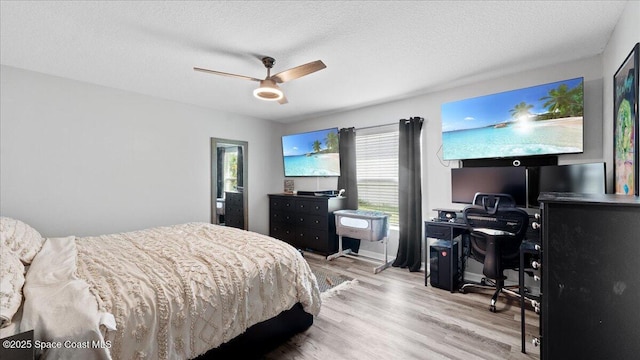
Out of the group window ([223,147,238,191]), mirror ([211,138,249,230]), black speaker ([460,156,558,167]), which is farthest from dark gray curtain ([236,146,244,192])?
black speaker ([460,156,558,167])

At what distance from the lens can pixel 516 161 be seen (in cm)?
294

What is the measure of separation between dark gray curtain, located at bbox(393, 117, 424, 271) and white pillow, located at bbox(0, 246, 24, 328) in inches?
145

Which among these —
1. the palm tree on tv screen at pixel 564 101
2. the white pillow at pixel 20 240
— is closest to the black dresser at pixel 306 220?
the palm tree on tv screen at pixel 564 101

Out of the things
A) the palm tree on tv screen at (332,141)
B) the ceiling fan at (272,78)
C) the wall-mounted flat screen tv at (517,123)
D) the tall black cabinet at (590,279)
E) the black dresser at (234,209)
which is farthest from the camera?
the black dresser at (234,209)

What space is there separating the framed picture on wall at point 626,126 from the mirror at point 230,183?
470 cm

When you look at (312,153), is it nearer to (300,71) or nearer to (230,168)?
(230,168)

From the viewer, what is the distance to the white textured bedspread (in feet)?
4.12

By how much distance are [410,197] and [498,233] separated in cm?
129

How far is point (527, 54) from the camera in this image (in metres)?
2.53

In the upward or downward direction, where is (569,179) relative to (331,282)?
upward

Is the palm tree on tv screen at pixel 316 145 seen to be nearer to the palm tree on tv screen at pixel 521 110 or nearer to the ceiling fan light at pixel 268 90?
the ceiling fan light at pixel 268 90

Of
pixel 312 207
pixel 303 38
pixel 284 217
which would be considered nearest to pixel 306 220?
pixel 312 207

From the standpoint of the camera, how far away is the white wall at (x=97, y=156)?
2.82 m

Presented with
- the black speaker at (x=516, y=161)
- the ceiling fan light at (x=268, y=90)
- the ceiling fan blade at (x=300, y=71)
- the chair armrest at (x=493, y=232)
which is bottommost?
the chair armrest at (x=493, y=232)
